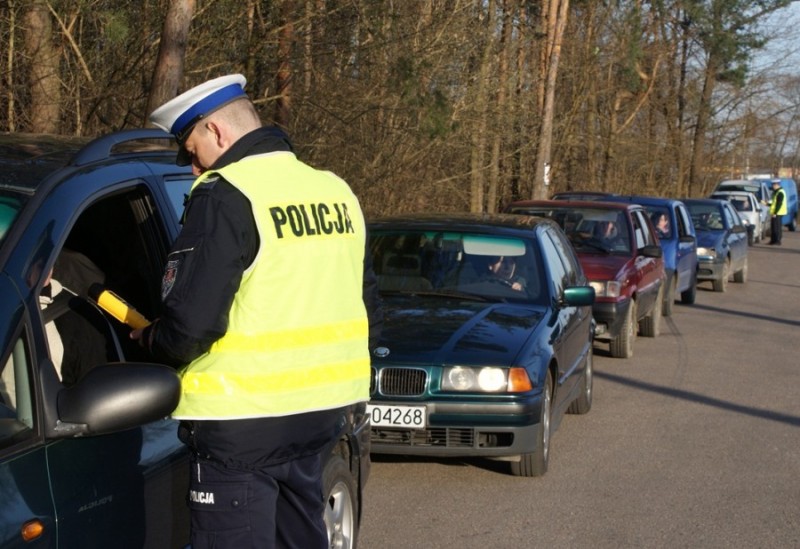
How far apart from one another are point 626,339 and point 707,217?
442 inches

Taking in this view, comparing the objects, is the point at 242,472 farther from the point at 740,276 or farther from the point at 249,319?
the point at 740,276

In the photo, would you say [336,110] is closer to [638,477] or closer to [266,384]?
[638,477]

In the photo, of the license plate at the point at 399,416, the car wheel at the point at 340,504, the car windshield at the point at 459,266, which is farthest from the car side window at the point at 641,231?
the car wheel at the point at 340,504

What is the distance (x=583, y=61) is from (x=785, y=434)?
2558 cm

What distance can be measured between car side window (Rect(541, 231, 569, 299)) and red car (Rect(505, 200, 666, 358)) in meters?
3.13

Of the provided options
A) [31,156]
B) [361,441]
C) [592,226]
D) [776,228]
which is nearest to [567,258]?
[592,226]

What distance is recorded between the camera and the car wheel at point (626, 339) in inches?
493

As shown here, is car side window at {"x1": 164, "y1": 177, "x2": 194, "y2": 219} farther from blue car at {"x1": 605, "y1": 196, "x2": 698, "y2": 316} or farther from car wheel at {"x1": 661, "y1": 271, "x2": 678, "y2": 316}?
car wheel at {"x1": 661, "y1": 271, "x2": 678, "y2": 316}

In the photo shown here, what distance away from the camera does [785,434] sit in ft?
29.6

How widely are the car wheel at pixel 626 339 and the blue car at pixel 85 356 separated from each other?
28.0 ft

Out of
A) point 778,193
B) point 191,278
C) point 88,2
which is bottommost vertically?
point 778,193

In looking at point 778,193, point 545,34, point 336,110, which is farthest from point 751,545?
point 778,193

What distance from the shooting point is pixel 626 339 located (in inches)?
498

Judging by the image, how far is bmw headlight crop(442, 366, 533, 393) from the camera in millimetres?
6965
